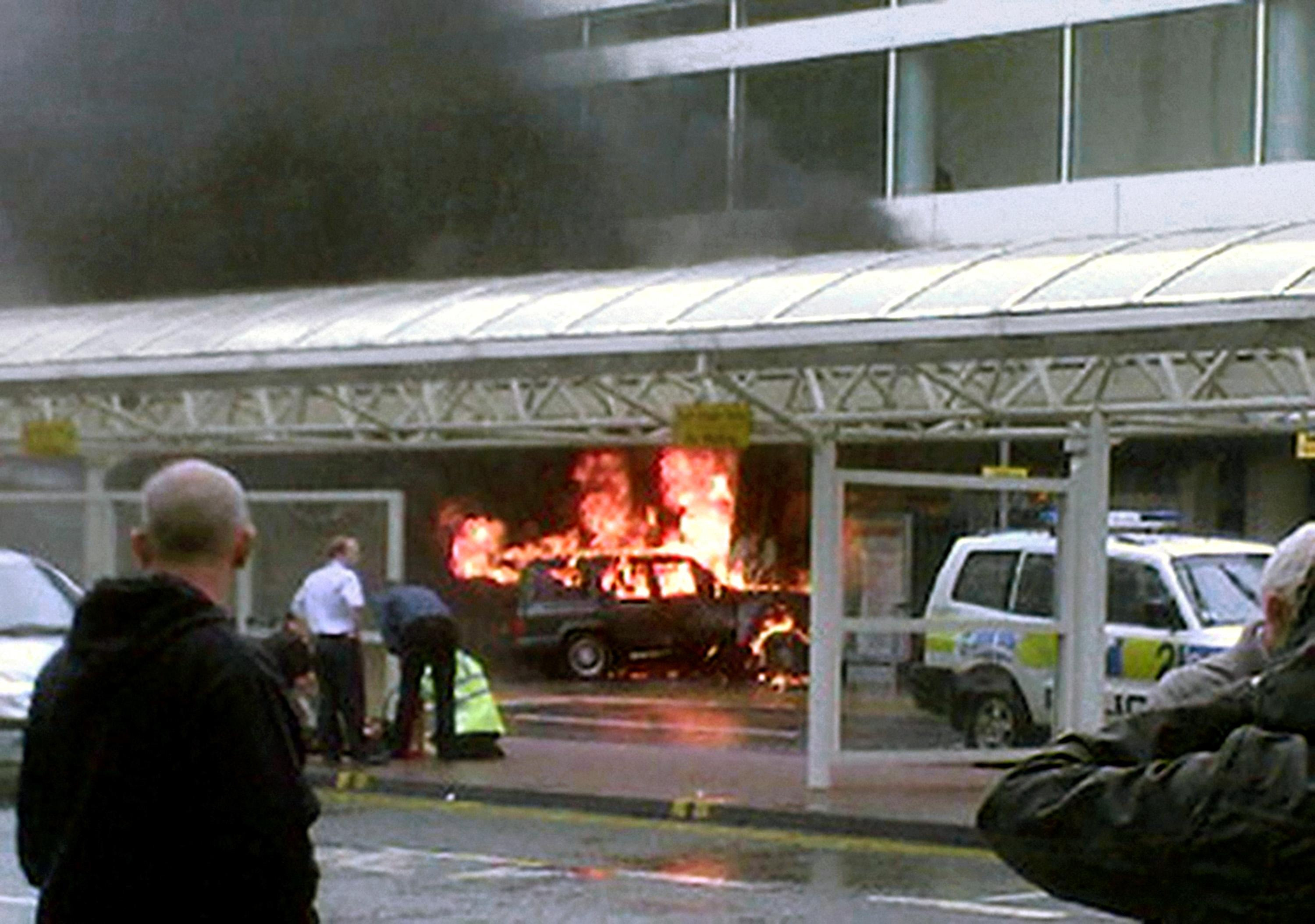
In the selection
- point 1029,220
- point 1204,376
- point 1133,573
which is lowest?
point 1133,573

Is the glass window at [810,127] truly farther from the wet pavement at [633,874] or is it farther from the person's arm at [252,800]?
the person's arm at [252,800]

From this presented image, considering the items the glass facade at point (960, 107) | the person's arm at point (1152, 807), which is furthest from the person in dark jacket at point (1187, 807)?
the glass facade at point (960, 107)

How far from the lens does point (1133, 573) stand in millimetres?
19828

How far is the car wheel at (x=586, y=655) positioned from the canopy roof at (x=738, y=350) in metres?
10.3

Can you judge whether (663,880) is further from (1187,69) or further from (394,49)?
(394,49)

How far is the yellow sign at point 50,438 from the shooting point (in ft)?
75.0

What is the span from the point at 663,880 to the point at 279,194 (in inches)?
1044

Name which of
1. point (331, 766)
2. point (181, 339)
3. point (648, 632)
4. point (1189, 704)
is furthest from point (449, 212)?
point (1189, 704)

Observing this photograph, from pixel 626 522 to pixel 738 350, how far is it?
75.2 feet

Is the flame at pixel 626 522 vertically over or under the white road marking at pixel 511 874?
over

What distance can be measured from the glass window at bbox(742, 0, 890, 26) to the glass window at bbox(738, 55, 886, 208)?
61 cm

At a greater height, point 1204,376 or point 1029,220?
point 1029,220

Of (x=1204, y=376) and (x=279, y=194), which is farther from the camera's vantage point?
(x=279, y=194)

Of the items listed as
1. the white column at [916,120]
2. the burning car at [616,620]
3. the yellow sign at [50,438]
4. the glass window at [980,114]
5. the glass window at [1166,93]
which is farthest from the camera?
the white column at [916,120]
